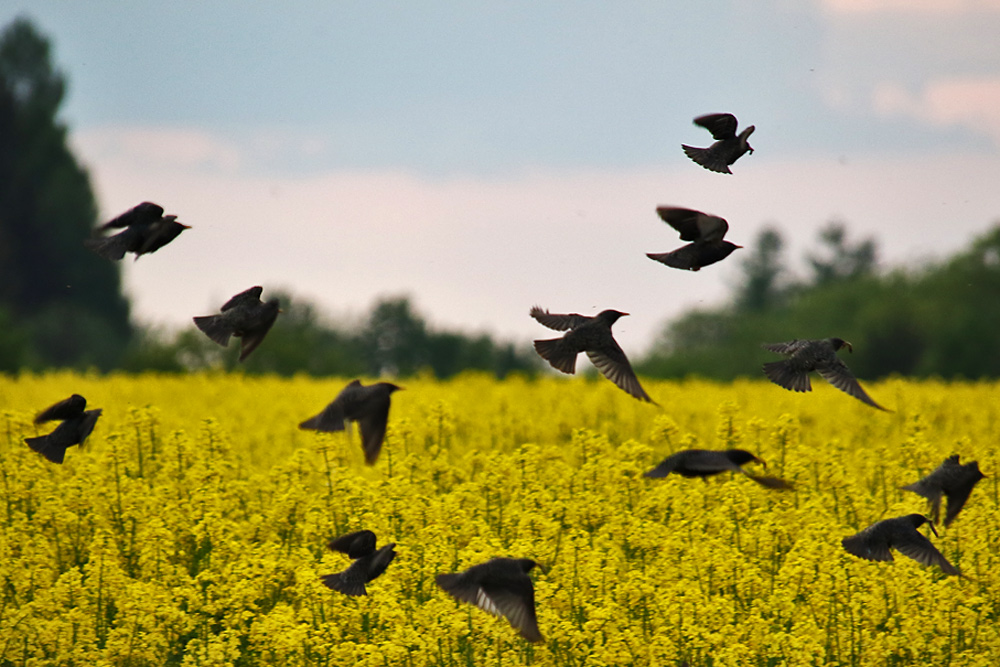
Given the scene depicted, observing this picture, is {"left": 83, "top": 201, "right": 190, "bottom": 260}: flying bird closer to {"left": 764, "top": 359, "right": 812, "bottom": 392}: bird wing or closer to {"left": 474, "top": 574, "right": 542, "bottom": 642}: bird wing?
{"left": 474, "top": 574, "right": 542, "bottom": 642}: bird wing


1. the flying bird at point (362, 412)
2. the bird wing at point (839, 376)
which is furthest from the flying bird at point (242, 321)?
the bird wing at point (839, 376)

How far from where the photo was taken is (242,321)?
24.9ft

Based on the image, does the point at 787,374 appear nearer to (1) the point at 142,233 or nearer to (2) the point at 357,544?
(2) the point at 357,544

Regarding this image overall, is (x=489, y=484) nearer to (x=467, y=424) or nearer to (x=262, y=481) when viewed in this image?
(x=262, y=481)

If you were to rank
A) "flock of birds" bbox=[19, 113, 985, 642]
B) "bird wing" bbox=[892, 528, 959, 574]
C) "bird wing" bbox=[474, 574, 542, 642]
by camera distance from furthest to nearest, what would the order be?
"bird wing" bbox=[892, 528, 959, 574], "flock of birds" bbox=[19, 113, 985, 642], "bird wing" bbox=[474, 574, 542, 642]

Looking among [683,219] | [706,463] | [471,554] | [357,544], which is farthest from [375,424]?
[683,219]

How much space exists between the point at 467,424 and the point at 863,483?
494 cm

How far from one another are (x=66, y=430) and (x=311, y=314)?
70.5 metres

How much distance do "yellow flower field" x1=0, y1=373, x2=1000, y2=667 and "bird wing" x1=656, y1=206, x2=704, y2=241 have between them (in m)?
2.45

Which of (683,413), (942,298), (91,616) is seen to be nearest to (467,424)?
(683,413)

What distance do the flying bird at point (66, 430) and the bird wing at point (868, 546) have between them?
5.07m

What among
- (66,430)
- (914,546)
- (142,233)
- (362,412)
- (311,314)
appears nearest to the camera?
(362,412)

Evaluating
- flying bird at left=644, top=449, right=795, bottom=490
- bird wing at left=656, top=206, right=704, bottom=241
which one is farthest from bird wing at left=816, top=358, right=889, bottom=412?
bird wing at left=656, top=206, right=704, bottom=241

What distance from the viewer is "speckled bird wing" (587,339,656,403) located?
7438 mm
